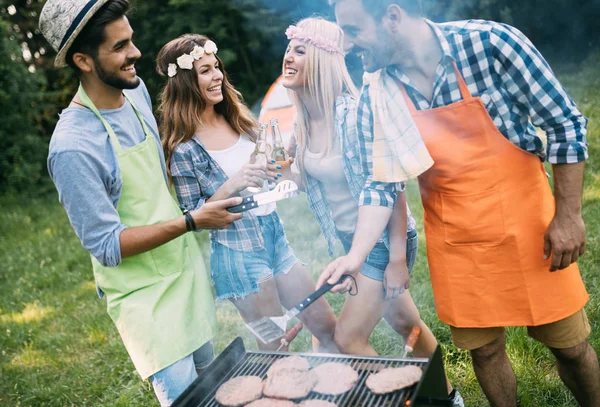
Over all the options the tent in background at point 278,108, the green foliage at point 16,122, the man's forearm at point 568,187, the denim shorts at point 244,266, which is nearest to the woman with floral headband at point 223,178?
the denim shorts at point 244,266

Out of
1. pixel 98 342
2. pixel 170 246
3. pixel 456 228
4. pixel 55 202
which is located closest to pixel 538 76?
pixel 456 228

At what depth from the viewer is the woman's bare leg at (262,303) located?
10.3 ft

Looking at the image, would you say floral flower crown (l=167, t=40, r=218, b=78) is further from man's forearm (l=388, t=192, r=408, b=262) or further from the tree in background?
the tree in background

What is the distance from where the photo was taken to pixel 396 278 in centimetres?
283

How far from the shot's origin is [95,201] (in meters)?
2.33

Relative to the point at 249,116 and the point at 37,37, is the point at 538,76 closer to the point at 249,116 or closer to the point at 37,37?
the point at 249,116

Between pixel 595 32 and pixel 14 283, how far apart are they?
9.50 meters

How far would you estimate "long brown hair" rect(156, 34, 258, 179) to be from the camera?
3.18 meters

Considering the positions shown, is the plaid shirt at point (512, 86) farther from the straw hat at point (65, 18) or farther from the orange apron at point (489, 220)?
the straw hat at point (65, 18)

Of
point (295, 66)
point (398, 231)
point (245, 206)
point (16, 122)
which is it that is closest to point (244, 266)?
point (245, 206)

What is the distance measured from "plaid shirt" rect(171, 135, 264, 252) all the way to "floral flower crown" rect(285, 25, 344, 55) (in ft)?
2.57

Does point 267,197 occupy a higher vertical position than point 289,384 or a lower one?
higher

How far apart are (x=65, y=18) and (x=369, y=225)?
156cm

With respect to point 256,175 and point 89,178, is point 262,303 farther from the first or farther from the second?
point 89,178
